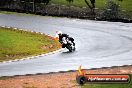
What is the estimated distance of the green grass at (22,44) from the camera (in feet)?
92.2

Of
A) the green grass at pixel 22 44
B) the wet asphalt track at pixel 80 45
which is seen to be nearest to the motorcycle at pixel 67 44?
the wet asphalt track at pixel 80 45

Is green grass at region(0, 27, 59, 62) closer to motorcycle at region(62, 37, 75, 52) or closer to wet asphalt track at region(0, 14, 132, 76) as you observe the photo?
motorcycle at region(62, 37, 75, 52)

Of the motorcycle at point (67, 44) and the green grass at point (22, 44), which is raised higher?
the motorcycle at point (67, 44)

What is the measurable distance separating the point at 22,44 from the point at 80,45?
4469 millimetres

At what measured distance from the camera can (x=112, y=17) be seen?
44469 mm

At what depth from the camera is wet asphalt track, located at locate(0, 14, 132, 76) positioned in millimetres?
24219

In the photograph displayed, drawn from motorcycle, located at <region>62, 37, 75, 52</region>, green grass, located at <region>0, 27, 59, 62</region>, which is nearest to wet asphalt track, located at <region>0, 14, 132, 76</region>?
motorcycle, located at <region>62, 37, 75, 52</region>

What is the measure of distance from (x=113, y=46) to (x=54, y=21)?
44.5 ft

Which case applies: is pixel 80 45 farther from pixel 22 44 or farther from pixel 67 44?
pixel 22 44

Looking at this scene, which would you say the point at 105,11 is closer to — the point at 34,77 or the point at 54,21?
the point at 54,21

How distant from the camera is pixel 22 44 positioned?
31062 mm

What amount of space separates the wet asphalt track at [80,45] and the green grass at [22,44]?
5.84ft

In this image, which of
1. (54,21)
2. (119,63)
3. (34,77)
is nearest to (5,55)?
(34,77)

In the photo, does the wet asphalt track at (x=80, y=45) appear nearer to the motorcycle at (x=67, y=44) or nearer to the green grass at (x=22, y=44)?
the motorcycle at (x=67, y=44)
